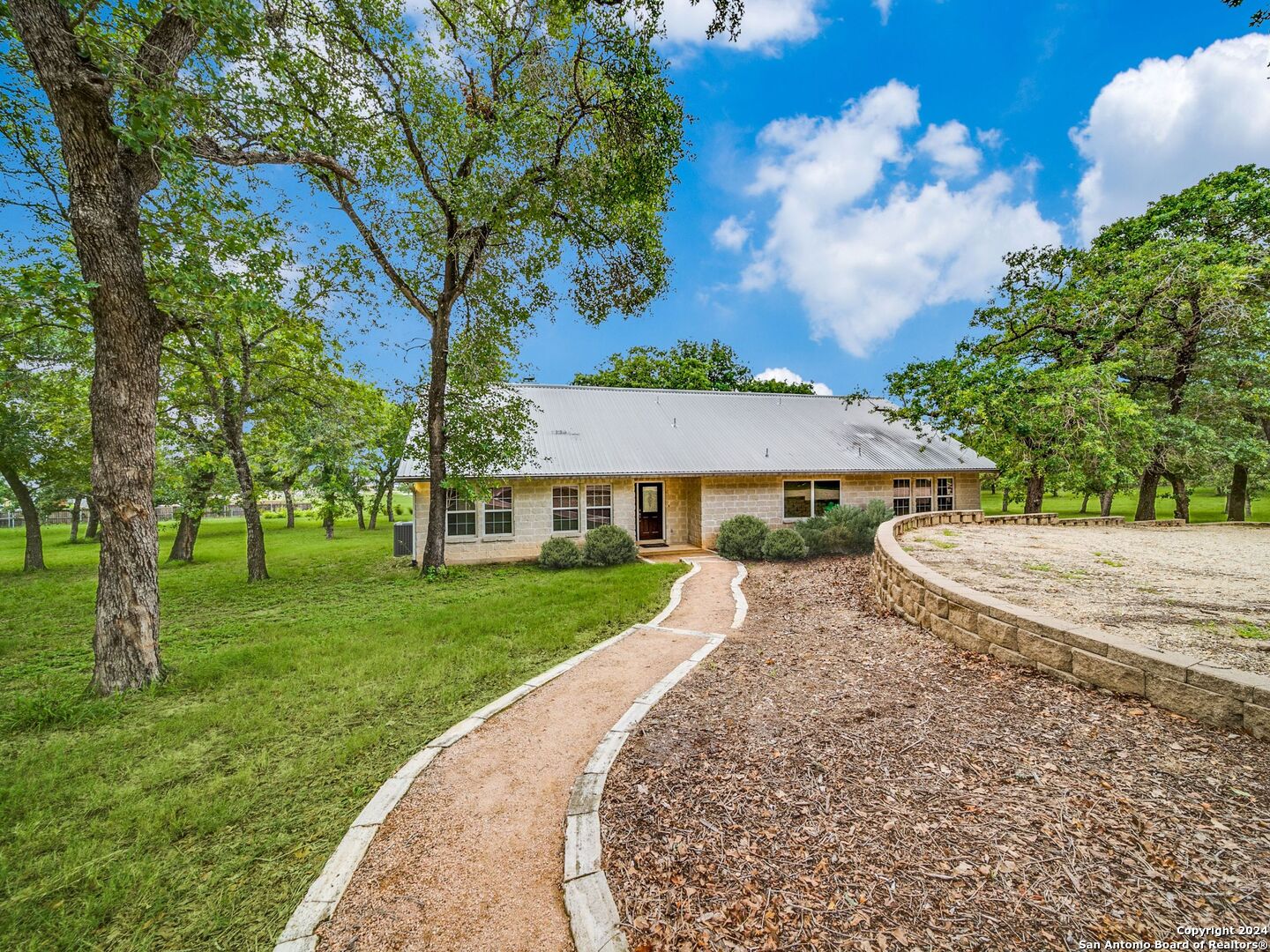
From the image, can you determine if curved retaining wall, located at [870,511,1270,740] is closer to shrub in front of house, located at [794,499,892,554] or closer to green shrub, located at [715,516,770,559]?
green shrub, located at [715,516,770,559]

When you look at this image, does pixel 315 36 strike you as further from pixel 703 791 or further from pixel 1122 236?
pixel 1122 236

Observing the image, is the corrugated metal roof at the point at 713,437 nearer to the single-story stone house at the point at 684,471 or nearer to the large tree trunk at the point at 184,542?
the single-story stone house at the point at 684,471

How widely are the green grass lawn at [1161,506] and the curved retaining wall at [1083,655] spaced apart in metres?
21.3

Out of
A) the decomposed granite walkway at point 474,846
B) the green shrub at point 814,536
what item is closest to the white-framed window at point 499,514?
the green shrub at point 814,536

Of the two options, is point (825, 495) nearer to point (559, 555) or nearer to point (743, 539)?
point (743, 539)

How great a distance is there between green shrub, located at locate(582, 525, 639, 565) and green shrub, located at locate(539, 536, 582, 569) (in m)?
0.28

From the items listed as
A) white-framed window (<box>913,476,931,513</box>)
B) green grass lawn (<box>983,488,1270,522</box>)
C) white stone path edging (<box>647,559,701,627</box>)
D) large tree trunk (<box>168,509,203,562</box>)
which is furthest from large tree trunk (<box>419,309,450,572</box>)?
green grass lawn (<box>983,488,1270,522</box>)

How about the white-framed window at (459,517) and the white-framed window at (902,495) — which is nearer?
the white-framed window at (459,517)

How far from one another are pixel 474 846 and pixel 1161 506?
165ft

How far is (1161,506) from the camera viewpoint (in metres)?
34.8

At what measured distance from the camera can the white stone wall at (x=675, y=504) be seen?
13242 mm

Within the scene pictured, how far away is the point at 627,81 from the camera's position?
8305 mm

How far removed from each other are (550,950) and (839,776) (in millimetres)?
1853

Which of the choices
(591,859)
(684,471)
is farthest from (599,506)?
(591,859)
